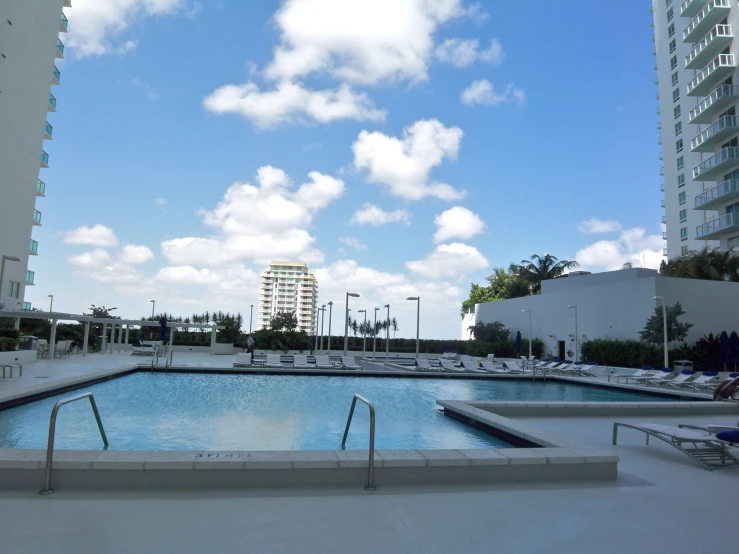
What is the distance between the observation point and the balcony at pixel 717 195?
107 feet

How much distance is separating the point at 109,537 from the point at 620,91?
23.4 meters

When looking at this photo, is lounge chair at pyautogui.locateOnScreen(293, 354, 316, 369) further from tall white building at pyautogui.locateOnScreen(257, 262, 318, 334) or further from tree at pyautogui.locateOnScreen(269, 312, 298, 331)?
tall white building at pyautogui.locateOnScreen(257, 262, 318, 334)

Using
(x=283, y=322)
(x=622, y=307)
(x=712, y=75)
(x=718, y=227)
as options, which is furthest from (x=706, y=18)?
(x=283, y=322)

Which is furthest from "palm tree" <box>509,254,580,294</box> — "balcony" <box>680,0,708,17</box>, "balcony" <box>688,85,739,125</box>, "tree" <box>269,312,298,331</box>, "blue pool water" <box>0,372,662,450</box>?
"blue pool water" <box>0,372,662,450</box>

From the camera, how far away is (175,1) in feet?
50.8

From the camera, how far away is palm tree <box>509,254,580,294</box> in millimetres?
44844

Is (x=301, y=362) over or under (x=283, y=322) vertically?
under

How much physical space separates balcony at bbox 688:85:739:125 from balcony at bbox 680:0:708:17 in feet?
26.1

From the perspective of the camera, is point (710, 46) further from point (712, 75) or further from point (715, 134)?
point (715, 134)

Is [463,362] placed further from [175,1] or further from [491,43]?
[175,1]

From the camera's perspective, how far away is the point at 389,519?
12.9 ft

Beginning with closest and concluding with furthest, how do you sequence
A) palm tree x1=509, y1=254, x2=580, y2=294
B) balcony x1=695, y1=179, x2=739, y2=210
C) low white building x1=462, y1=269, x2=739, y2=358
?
low white building x1=462, y1=269, x2=739, y2=358 < balcony x1=695, y1=179, x2=739, y2=210 < palm tree x1=509, y1=254, x2=580, y2=294

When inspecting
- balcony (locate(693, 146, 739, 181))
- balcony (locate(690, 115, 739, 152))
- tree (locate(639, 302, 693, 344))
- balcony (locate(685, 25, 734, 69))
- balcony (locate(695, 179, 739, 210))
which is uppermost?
balcony (locate(685, 25, 734, 69))

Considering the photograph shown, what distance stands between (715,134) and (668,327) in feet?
59.2
